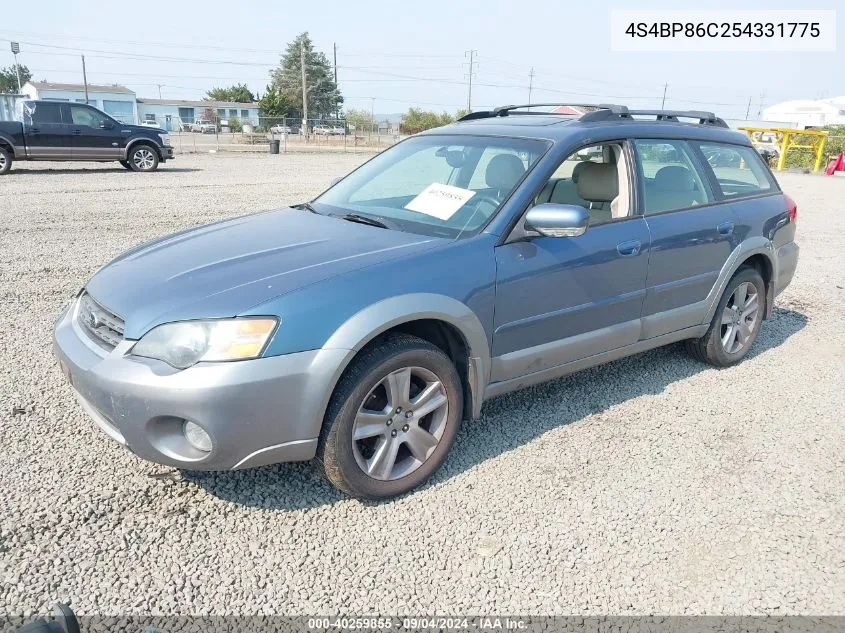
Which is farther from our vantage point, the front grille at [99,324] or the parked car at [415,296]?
the front grille at [99,324]

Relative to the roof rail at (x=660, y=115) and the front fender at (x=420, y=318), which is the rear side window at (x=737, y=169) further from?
the front fender at (x=420, y=318)

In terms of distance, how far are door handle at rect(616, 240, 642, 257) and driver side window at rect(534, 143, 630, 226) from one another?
16 cm

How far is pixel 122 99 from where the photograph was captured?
68812 mm

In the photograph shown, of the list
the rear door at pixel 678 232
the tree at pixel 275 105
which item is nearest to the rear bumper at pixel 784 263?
the rear door at pixel 678 232

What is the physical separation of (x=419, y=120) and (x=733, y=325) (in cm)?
5130

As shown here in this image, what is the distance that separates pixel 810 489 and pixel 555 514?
131 cm

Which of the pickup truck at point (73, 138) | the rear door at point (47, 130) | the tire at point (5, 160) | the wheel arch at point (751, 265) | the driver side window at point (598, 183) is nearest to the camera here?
the driver side window at point (598, 183)

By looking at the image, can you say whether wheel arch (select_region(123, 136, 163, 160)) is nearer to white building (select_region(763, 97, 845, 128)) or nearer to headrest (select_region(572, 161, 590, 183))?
headrest (select_region(572, 161, 590, 183))

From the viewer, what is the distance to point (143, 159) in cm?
1741

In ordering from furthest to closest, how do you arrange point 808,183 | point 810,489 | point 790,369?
point 808,183
point 790,369
point 810,489

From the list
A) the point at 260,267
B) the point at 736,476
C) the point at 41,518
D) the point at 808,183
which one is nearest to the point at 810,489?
the point at 736,476

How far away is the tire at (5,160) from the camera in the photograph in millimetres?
15160

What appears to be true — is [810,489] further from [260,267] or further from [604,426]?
[260,267]

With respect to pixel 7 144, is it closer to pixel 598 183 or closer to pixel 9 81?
pixel 598 183
